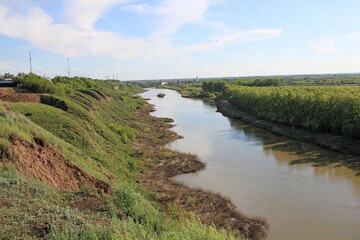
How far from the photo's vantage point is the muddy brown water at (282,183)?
1780 centimetres

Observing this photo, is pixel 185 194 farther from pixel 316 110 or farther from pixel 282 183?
pixel 316 110

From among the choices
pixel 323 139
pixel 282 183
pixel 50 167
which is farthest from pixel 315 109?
pixel 50 167

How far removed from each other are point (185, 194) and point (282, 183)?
7.14m

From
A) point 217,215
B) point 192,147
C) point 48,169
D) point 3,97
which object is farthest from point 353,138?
point 3,97

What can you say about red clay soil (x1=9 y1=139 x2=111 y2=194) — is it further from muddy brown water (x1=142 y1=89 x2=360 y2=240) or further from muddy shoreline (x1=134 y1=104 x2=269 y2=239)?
muddy brown water (x1=142 y1=89 x2=360 y2=240)

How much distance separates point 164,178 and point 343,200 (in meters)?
11.3

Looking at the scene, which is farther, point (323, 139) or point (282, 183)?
point (323, 139)

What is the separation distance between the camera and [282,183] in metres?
24.3

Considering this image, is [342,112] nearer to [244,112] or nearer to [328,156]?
[328,156]

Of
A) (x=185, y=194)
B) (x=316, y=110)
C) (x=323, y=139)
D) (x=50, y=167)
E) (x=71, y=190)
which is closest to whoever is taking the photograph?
(x=71, y=190)

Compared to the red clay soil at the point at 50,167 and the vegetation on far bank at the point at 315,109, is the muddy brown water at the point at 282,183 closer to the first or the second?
the vegetation on far bank at the point at 315,109

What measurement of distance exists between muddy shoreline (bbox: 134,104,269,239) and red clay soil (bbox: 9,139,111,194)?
4.41 m

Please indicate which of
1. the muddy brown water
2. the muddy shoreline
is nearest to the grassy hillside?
the muddy shoreline

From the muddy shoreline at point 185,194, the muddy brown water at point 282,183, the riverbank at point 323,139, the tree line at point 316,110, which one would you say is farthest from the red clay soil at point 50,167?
the tree line at point 316,110
